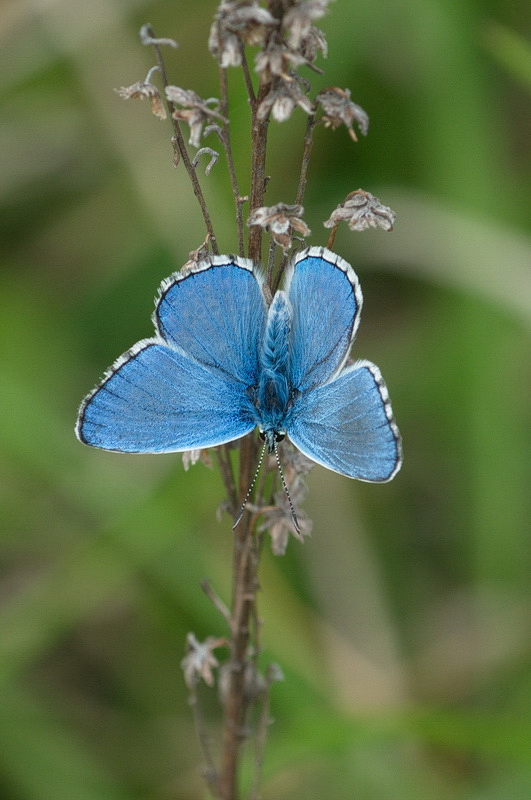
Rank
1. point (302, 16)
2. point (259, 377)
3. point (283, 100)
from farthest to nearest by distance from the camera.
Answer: point (259, 377)
point (283, 100)
point (302, 16)

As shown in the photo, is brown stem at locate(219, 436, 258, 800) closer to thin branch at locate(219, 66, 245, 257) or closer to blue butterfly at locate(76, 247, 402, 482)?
blue butterfly at locate(76, 247, 402, 482)

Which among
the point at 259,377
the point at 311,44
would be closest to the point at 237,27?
the point at 311,44

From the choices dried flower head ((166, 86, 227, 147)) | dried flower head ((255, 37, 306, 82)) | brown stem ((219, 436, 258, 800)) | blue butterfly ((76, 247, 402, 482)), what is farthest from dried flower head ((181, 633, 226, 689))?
dried flower head ((255, 37, 306, 82))

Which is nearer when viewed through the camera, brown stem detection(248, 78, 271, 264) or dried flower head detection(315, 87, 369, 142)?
brown stem detection(248, 78, 271, 264)

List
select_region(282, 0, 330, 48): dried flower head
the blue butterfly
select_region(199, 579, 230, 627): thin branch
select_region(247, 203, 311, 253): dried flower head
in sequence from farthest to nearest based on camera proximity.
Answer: select_region(199, 579, 230, 627): thin branch
the blue butterfly
select_region(247, 203, 311, 253): dried flower head
select_region(282, 0, 330, 48): dried flower head

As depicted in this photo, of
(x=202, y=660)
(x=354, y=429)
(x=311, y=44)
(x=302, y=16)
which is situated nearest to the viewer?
(x=302, y=16)

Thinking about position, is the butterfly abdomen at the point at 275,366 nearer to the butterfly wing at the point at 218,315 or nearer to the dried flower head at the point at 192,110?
the butterfly wing at the point at 218,315

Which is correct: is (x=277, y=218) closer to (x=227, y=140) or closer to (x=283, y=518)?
(x=227, y=140)
